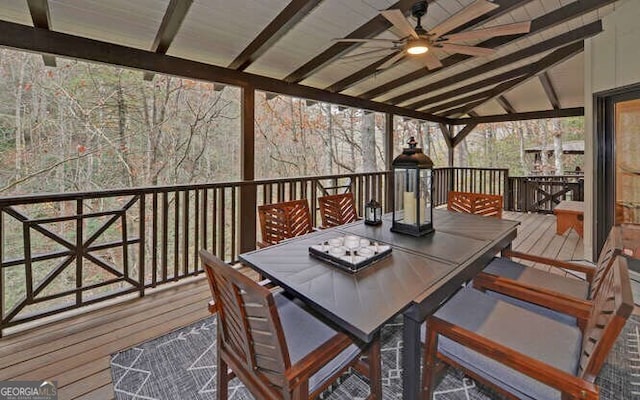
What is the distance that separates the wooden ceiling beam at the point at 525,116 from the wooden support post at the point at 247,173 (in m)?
6.31

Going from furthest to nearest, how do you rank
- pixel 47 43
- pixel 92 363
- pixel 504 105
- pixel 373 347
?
pixel 504 105, pixel 47 43, pixel 92 363, pixel 373 347

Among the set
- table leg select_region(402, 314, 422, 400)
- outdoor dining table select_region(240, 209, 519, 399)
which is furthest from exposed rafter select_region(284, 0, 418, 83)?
table leg select_region(402, 314, 422, 400)

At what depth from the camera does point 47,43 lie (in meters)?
2.64

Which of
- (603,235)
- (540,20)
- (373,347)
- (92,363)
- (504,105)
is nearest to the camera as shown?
(373,347)

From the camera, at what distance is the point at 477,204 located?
10.7 feet

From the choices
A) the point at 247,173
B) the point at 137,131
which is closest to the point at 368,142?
the point at 247,173

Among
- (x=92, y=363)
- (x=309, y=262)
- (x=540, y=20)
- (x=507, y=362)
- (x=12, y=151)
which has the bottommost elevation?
(x=92, y=363)

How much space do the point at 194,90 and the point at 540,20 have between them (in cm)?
691

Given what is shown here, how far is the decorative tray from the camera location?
1629 millimetres

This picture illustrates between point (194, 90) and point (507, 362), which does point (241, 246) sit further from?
point (194, 90)

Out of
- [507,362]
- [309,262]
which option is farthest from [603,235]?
[309,262]

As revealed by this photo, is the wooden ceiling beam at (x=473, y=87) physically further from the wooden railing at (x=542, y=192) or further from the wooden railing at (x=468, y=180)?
the wooden railing at (x=542, y=192)

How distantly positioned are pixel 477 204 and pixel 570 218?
320 centimetres

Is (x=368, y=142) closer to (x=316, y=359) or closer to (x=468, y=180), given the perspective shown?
(x=468, y=180)
